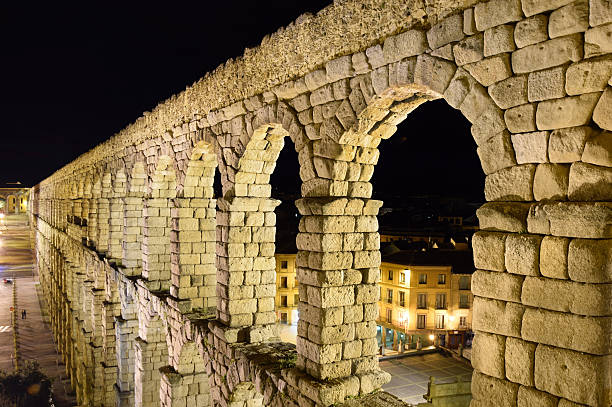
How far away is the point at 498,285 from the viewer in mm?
4137

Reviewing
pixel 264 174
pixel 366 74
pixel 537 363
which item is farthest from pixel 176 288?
pixel 537 363

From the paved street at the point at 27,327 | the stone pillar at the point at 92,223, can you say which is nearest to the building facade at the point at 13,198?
the paved street at the point at 27,327

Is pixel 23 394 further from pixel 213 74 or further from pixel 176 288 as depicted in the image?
pixel 213 74

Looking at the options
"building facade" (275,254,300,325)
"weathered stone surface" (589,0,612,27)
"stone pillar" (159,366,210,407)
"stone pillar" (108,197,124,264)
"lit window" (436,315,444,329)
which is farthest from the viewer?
"building facade" (275,254,300,325)

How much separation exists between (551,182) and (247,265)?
18.3 ft

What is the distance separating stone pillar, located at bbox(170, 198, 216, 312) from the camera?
34.6ft

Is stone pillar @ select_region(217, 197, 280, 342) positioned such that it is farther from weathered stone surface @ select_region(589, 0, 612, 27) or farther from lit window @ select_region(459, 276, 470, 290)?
lit window @ select_region(459, 276, 470, 290)

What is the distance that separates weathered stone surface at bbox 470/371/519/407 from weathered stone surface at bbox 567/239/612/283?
1.03 metres

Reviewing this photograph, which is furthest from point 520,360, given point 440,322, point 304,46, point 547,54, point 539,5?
point 440,322

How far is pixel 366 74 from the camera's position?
5.54 m

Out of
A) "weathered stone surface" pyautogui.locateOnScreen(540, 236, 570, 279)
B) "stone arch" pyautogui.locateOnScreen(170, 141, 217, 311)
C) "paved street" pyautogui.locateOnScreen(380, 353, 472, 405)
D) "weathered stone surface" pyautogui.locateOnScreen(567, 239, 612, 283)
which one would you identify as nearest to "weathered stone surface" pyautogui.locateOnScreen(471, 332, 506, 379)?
"weathered stone surface" pyautogui.locateOnScreen(540, 236, 570, 279)

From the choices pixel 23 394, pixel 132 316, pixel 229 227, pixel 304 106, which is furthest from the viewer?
pixel 23 394

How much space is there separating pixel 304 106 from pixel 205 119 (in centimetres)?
341

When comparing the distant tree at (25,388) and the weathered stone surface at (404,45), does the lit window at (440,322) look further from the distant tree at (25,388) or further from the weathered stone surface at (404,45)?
the weathered stone surface at (404,45)
